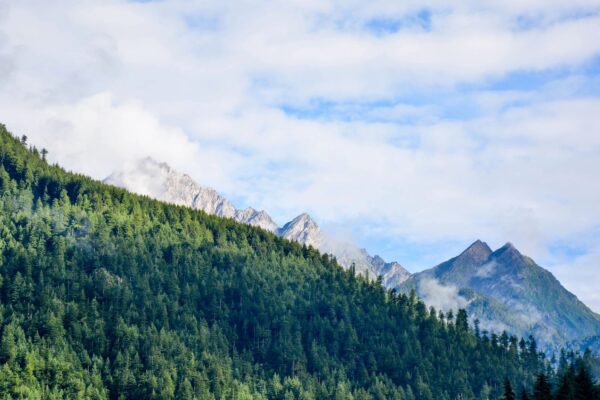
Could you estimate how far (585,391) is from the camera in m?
158

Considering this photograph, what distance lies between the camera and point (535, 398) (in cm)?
16525

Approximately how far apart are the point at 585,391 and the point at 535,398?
1045 centimetres
